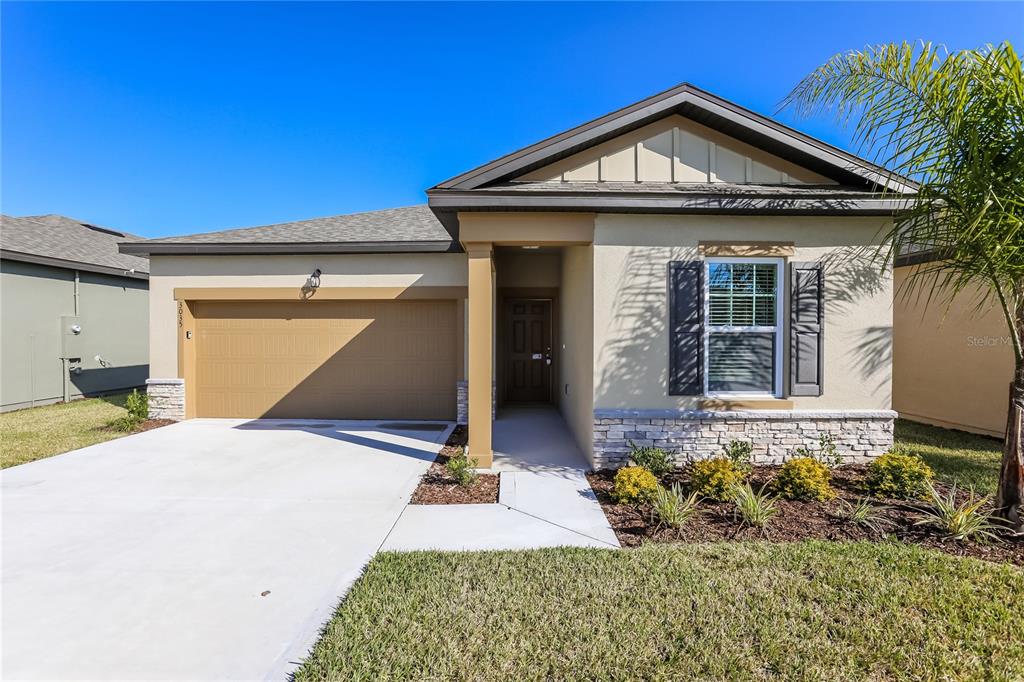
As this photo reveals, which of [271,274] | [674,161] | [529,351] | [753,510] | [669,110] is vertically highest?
[669,110]

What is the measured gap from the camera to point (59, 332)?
1157cm

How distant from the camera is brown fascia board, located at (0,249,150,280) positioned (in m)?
10.5

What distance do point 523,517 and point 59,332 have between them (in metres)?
13.6

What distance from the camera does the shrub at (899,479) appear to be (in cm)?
492

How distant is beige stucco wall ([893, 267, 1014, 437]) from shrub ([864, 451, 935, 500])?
3.42m

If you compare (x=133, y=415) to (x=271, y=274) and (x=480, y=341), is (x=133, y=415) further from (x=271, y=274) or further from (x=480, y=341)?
(x=480, y=341)

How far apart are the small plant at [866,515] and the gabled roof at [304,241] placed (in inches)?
287

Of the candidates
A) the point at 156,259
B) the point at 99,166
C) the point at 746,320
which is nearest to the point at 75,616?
the point at 746,320

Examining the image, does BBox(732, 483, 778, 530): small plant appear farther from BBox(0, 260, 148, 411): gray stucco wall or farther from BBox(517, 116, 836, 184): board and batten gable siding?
BBox(0, 260, 148, 411): gray stucco wall

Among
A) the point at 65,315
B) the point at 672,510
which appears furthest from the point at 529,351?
the point at 65,315

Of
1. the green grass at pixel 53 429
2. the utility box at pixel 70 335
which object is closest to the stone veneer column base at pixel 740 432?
the green grass at pixel 53 429

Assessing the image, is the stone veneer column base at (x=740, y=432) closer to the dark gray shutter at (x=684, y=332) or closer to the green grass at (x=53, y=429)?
the dark gray shutter at (x=684, y=332)

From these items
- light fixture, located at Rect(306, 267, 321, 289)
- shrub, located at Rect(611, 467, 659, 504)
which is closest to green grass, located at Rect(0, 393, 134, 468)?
light fixture, located at Rect(306, 267, 321, 289)

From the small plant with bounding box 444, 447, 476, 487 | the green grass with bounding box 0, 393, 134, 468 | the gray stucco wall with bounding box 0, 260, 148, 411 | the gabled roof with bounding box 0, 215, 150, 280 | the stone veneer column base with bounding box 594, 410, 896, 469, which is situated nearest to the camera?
the small plant with bounding box 444, 447, 476, 487
